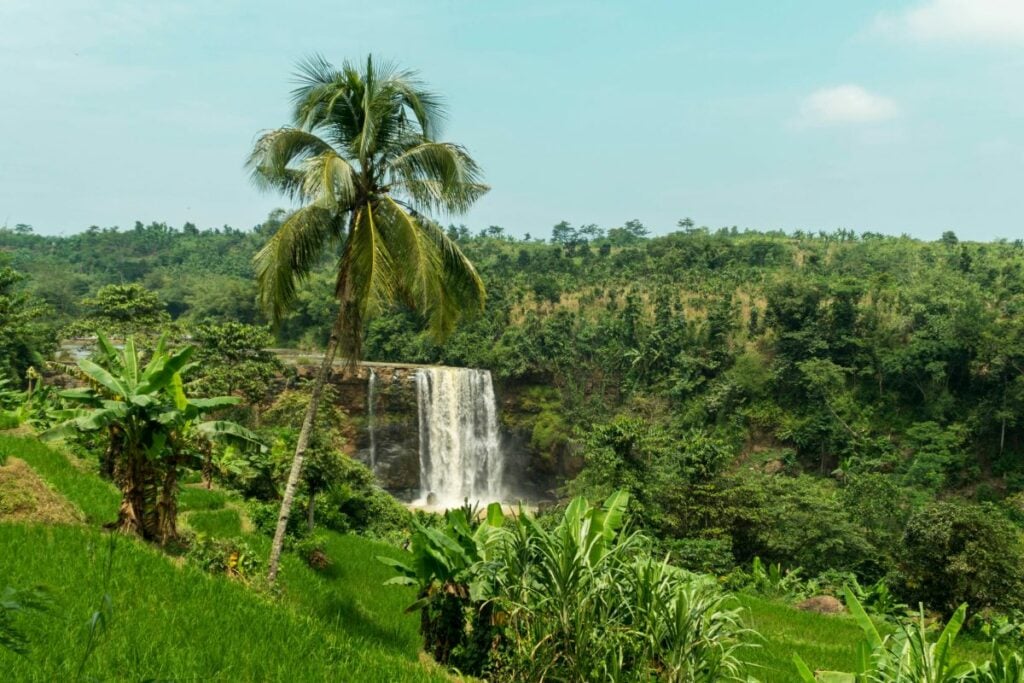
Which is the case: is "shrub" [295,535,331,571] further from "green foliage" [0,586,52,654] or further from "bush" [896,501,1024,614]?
"bush" [896,501,1024,614]

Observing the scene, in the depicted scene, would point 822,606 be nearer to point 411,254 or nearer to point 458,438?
point 411,254

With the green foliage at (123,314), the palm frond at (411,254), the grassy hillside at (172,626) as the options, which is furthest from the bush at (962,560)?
the green foliage at (123,314)

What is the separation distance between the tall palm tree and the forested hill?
59.8 feet

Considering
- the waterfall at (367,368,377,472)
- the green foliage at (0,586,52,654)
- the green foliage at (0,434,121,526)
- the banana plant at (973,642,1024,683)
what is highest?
the green foliage at (0,586,52,654)

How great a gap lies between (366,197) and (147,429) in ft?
11.9

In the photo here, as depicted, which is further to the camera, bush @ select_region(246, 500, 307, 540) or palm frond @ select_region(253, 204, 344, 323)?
bush @ select_region(246, 500, 307, 540)

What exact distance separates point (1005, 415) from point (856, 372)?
6.51 metres

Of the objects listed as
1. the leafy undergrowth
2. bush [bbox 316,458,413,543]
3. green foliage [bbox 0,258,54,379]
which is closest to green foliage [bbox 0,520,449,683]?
the leafy undergrowth

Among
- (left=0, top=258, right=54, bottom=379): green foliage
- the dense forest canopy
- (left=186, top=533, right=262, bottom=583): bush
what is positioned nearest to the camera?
(left=186, top=533, right=262, bottom=583): bush

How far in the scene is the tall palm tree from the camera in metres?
8.85

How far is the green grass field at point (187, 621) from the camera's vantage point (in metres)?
4.73

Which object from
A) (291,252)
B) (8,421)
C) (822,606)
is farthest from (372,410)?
(291,252)

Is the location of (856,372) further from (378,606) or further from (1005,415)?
(378,606)

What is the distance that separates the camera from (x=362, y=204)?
29.9ft
